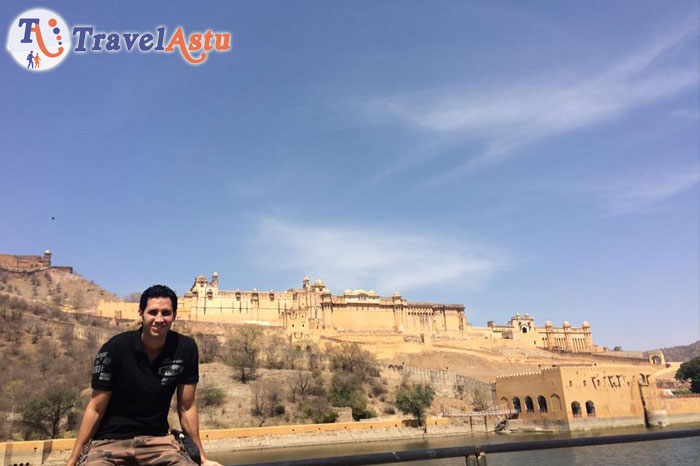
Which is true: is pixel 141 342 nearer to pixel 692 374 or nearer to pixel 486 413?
pixel 486 413

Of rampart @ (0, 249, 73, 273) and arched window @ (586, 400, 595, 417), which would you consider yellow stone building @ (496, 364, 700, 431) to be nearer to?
arched window @ (586, 400, 595, 417)

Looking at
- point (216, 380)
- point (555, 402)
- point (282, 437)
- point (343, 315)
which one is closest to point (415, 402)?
point (555, 402)

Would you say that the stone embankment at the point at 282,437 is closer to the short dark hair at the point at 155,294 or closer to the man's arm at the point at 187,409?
the man's arm at the point at 187,409

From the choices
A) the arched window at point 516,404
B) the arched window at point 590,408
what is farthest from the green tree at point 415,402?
the arched window at point 590,408

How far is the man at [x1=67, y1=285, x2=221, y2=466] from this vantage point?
270 cm

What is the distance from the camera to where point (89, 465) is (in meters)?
2.54

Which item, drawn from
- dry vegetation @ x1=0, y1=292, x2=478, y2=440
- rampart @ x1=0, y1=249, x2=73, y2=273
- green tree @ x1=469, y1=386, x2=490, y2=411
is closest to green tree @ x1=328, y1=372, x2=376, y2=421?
dry vegetation @ x1=0, y1=292, x2=478, y2=440

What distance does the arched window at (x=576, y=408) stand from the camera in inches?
1459

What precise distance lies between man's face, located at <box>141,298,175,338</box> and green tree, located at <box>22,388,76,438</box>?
31250mm

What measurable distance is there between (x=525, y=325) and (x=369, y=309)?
72.9ft

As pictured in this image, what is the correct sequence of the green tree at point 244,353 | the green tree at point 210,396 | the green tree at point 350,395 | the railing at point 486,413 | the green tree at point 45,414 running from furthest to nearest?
1. the green tree at point 244,353
2. the railing at point 486,413
3. the green tree at point 350,395
4. the green tree at point 210,396
5. the green tree at point 45,414

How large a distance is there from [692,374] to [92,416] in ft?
213

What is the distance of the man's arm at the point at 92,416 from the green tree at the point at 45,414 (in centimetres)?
3113

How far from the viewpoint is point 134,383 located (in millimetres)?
2773
